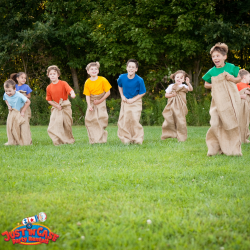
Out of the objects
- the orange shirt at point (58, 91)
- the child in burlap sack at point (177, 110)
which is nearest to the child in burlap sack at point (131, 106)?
the child in burlap sack at point (177, 110)

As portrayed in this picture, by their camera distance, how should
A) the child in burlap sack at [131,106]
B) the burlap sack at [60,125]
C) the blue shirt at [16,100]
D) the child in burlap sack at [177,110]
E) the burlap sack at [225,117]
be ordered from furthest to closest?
the child in burlap sack at [177,110] < the blue shirt at [16,100] < the burlap sack at [60,125] < the child in burlap sack at [131,106] < the burlap sack at [225,117]

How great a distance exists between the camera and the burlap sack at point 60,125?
936 cm

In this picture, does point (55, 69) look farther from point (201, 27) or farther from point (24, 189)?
point (201, 27)

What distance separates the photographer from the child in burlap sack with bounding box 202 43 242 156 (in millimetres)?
6789

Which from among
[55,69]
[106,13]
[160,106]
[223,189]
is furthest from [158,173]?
[106,13]

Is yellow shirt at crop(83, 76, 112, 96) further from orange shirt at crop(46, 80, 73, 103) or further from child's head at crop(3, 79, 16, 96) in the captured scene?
child's head at crop(3, 79, 16, 96)

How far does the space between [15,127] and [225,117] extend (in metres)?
5.81

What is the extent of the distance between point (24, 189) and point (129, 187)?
147cm

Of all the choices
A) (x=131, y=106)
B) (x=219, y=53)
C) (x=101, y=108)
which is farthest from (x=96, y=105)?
(x=219, y=53)

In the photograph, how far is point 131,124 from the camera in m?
9.09

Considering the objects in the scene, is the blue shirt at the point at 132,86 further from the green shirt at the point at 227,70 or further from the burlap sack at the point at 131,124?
the green shirt at the point at 227,70

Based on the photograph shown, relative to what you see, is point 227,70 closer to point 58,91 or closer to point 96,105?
point 96,105

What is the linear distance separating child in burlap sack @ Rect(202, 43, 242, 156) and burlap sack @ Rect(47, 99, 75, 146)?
166 inches

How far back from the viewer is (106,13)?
71.2ft
